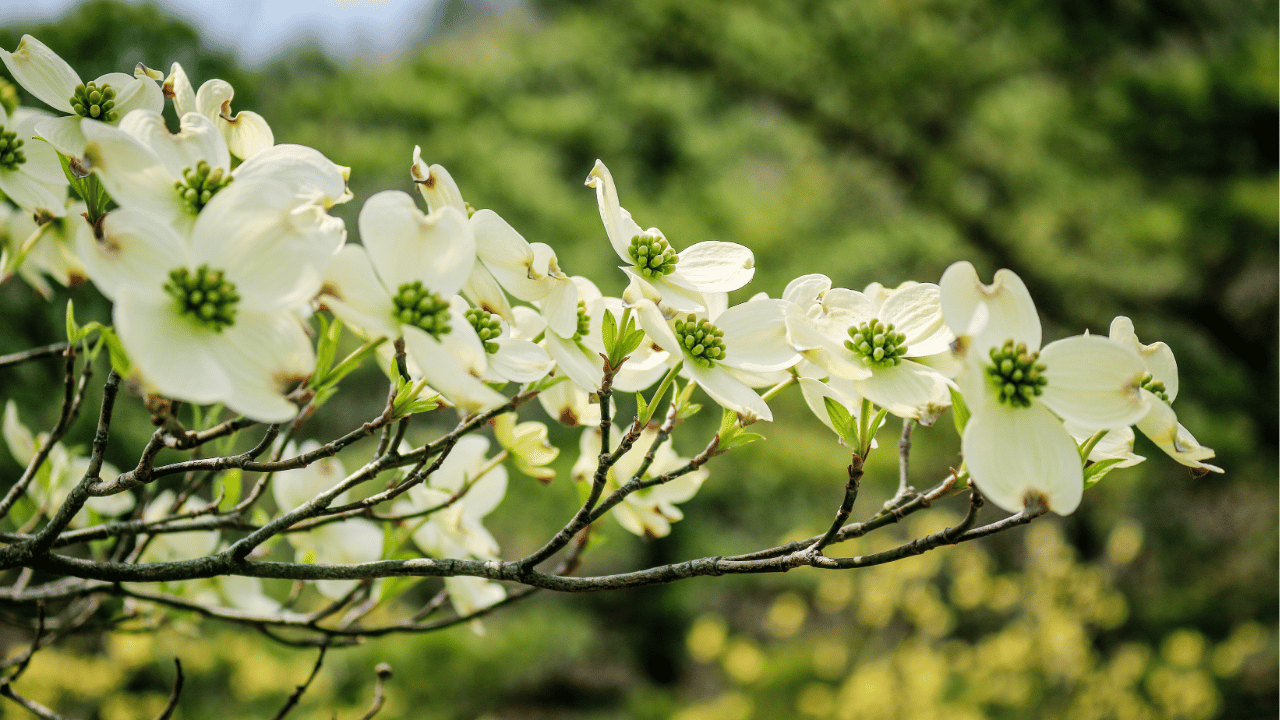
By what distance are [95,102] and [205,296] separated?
0.14m

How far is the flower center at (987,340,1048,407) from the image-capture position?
22cm

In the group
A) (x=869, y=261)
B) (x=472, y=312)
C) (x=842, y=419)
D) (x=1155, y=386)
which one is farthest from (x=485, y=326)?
(x=869, y=261)

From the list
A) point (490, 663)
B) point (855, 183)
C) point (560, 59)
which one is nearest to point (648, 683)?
point (490, 663)

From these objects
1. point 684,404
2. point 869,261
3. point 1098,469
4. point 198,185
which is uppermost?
point 869,261

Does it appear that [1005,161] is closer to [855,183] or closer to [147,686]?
[855,183]

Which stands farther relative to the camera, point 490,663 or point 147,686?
point 490,663

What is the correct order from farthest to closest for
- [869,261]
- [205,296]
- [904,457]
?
1. [869,261]
2. [904,457]
3. [205,296]

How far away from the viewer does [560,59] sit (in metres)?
4.08

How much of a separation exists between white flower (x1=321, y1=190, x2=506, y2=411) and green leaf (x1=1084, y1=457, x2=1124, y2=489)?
21 centimetres

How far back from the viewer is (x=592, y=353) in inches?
10.9

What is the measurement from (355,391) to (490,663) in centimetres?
102

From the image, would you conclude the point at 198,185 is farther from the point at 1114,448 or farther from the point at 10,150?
the point at 1114,448

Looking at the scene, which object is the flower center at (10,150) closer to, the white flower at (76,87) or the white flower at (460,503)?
the white flower at (76,87)

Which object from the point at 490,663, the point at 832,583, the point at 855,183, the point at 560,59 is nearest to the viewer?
the point at 832,583
